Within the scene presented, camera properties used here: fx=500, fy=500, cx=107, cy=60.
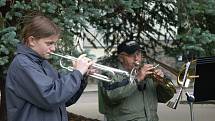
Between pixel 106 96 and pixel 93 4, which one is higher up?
pixel 93 4

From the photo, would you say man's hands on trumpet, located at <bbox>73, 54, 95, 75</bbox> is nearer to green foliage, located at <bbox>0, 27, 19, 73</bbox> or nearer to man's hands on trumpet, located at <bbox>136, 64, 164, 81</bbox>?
man's hands on trumpet, located at <bbox>136, 64, 164, 81</bbox>

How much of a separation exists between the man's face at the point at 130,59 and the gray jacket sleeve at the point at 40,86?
1168 millimetres

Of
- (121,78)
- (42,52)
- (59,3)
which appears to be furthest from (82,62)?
(59,3)

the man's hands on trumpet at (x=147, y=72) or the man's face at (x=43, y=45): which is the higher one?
the man's face at (x=43, y=45)

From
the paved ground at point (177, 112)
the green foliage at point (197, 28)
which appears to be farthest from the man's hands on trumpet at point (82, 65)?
the paved ground at point (177, 112)

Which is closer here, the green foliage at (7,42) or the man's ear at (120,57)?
the man's ear at (120,57)

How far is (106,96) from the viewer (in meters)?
3.97

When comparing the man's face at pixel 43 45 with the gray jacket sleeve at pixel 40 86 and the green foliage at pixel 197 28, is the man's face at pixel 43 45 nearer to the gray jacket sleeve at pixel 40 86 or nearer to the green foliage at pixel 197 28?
the gray jacket sleeve at pixel 40 86

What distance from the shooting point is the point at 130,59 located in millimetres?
4062

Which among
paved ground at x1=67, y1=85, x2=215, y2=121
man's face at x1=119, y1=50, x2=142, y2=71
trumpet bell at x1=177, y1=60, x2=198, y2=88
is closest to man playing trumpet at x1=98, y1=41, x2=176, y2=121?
man's face at x1=119, y1=50, x2=142, y2=71

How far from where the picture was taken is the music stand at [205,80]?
3.94m

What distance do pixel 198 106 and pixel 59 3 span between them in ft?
23.5

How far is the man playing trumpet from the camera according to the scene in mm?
3900

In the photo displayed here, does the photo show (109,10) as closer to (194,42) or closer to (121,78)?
(194,42)
